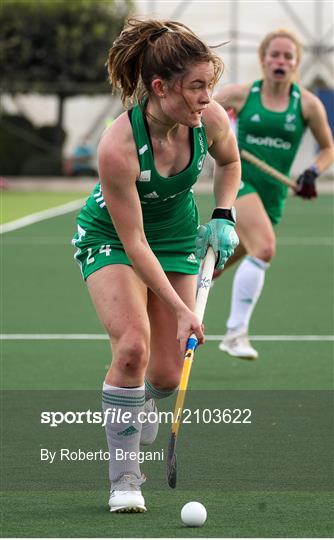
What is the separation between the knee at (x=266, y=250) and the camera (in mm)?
8500

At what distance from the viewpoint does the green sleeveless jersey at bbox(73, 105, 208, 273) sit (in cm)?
515

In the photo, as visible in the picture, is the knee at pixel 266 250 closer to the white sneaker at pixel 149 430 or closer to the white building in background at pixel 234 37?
the white sneaker at pixel 149 430

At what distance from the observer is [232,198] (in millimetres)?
5621

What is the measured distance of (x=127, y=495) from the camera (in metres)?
5.08

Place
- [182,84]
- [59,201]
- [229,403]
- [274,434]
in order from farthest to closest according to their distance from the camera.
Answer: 1. [59,201]
2. [229,403]
3. [274,434]
4. [182,84]

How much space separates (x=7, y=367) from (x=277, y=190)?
2140 millimetres

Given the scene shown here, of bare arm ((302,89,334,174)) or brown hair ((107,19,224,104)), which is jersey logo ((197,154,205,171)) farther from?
bare arm ((302,89,334,174))

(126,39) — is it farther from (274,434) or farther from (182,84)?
(274,434)

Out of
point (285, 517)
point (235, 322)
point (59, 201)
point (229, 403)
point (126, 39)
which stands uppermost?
point (59, 201)

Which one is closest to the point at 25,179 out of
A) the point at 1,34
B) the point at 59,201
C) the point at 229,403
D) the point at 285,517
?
the point at 1,34

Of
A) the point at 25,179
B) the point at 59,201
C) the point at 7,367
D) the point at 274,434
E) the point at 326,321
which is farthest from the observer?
the point at 25,179

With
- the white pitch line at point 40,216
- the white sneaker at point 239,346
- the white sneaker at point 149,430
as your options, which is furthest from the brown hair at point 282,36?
the white pitch line at point 40,216

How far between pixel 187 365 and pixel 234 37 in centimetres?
3666

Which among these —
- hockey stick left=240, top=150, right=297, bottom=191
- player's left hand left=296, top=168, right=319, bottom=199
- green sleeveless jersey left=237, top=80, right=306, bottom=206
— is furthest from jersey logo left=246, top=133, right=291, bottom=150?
player's left hand left=296, top=168, right=319, bottom=199
